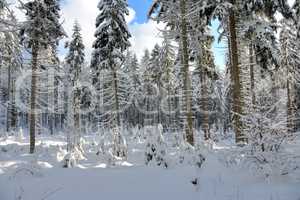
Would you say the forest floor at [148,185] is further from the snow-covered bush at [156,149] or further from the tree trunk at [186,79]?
the tree trunk at [186,79]

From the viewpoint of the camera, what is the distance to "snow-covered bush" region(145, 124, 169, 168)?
31.3 feet

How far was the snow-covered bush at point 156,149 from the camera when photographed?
31.3 ft

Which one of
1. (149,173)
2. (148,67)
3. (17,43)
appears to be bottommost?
(149,173)

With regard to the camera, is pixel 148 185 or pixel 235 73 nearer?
pixel 148 185

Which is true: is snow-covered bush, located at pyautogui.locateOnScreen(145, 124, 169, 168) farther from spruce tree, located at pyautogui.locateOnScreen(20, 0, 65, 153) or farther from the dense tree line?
spruce tree, located at pyautogui.locateOnScreen(20, 0, 65, 153)

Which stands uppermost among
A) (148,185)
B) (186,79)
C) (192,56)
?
(192,56)

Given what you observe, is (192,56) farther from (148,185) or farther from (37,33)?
(148,185)

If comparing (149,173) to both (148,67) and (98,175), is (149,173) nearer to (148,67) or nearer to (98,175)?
(98,175)

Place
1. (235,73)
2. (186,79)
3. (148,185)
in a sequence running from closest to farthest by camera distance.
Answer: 1. (148,185)
2. (235,73)
3. (186,79)

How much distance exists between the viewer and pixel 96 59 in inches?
901

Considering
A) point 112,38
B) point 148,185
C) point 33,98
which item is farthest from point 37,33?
point 148,185

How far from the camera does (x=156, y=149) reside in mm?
9859

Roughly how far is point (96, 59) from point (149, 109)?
117ft

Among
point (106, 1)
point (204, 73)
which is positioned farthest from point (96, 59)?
point (204, 73)
